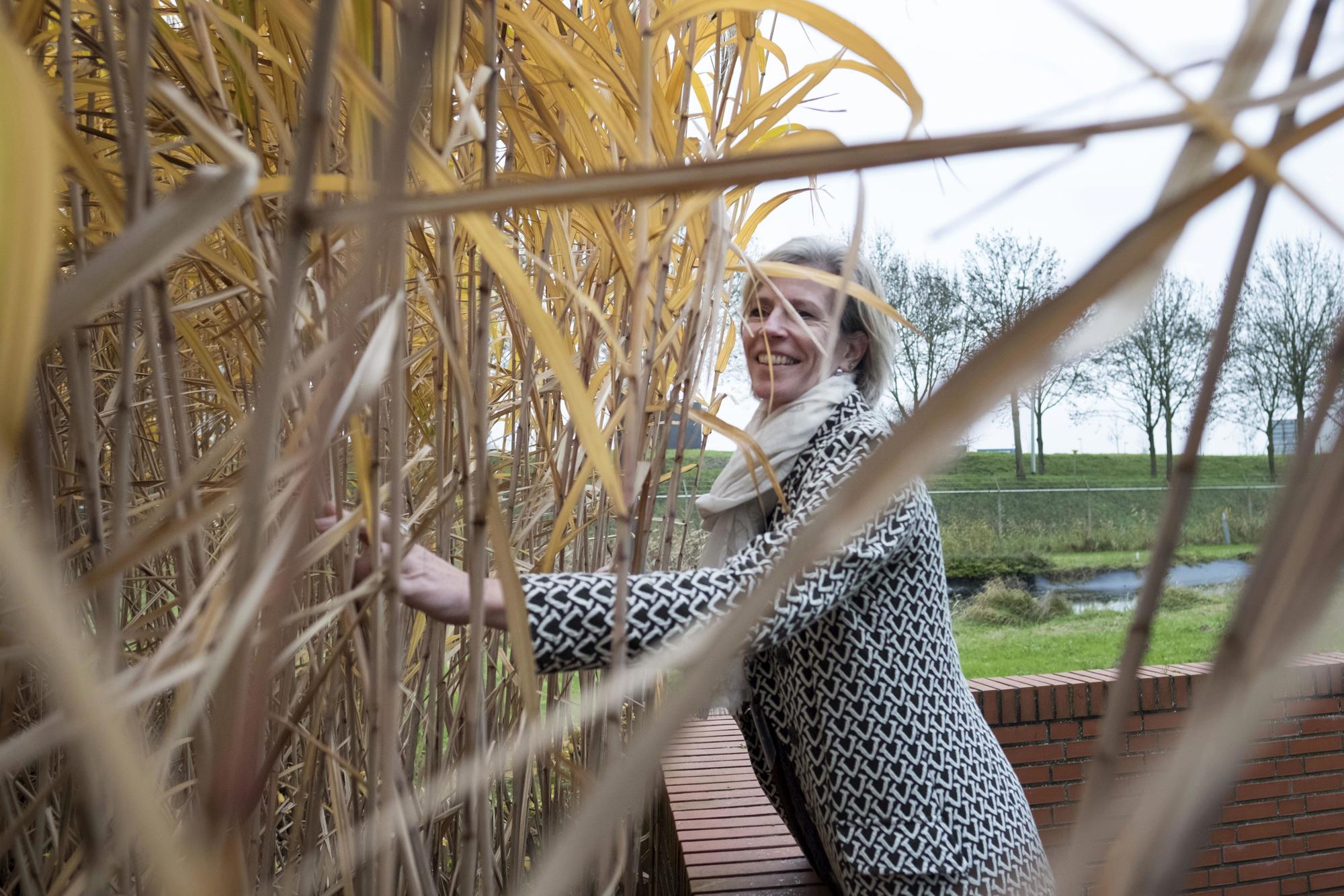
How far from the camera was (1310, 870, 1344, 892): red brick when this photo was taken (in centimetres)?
278

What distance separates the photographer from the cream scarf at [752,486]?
3.16ft

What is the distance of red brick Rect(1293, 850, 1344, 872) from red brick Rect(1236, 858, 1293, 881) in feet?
0.19

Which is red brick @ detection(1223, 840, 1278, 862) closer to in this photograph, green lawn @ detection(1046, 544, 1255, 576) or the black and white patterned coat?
the black and white patterned coat

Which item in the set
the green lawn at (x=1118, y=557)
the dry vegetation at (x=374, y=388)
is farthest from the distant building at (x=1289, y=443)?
the green lawn at (x=1118, y=557)

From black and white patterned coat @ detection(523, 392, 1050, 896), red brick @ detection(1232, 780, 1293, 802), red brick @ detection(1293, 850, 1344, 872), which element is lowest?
red brick @ detection(1293, 850, 1344, 872)

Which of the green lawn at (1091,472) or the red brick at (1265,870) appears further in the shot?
the green lawn at (1091,472)

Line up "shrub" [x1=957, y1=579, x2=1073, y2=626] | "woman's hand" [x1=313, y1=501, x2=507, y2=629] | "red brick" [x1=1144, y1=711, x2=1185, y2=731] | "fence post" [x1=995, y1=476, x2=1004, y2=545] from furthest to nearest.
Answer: "fence post" [x1=995, y1=476, x2=1004, y2=545]
"shrub" [x1=957, y1=579, x2=1073, y2=626]
"red brick" [x1=1144, y1=711, x2=1185, y2=731]
"woman's hand" [x1=313, y1=501, x2=507, y2=629]

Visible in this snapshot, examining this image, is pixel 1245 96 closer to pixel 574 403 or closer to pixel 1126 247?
pixel 1126 247

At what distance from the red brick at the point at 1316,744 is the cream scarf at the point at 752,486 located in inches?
98.3

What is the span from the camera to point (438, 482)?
1.67 ft

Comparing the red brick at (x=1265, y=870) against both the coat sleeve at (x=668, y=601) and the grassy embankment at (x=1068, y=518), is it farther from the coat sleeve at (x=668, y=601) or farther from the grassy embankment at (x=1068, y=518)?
the grassy embankment at (x=1068, y=518)

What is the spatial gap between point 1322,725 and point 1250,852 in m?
0.43

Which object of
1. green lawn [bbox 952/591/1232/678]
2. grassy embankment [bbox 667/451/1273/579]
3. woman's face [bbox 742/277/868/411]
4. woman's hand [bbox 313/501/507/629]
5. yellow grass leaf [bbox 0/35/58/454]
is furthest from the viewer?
grassy embankment [bbox 667/451/1273/579]

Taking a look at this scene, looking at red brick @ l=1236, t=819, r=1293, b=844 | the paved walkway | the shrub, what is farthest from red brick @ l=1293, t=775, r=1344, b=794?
the shrub
